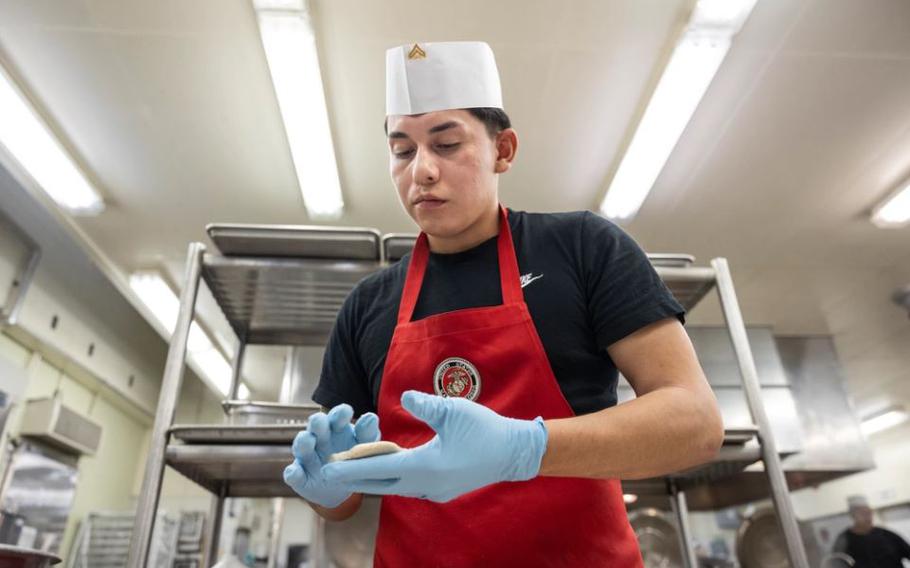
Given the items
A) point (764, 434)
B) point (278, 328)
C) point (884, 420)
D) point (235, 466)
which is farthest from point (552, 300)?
point (884, 420)

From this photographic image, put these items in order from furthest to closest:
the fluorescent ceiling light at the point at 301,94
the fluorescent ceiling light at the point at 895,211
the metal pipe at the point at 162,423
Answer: the fluorescent ceiling light at the point at 895,211, the fluorescent ceiling light at the point at 301,94, the metal pipe at the point at 162,423

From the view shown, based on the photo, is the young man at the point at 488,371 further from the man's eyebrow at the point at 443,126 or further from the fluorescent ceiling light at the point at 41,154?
the fluorescent ceiling light at the point at 41,154

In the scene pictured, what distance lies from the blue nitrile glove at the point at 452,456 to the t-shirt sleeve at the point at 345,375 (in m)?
0.41

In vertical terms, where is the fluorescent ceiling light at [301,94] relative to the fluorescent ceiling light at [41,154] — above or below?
below

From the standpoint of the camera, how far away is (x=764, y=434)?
1781 mm

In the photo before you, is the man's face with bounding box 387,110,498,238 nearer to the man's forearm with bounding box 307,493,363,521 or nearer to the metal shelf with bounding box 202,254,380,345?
the man's forearm with bounding box 307,493,363,521

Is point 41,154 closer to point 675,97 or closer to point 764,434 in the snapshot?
point 675,97

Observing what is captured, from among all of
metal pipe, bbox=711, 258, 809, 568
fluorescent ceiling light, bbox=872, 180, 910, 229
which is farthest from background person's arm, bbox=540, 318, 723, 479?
fluorescent ceiling light, bbox=872, 180, 910, 229

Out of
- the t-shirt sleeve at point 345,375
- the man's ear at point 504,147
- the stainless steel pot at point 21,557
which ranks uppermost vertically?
the man's ear at point 504,147

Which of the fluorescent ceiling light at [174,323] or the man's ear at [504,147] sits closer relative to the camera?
the man's ear at [504,147]

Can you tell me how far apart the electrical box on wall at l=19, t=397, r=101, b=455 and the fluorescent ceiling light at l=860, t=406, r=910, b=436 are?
900cm

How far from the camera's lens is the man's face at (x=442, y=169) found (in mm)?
937

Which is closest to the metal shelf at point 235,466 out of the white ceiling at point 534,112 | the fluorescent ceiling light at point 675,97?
the white ceiling at point 534,112

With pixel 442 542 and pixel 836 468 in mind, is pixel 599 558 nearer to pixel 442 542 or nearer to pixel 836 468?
pixel 442 542
